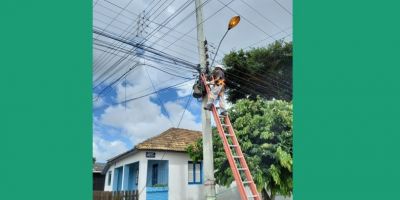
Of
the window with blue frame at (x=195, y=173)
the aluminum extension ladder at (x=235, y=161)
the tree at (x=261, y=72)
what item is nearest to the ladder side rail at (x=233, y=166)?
the aluminum extension ladder at (x=235, y=161)

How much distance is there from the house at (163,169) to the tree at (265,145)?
137 cm

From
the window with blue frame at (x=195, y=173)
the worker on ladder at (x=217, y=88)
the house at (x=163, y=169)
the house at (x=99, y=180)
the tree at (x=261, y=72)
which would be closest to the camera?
the worker on ladder at (x=217, y=88)

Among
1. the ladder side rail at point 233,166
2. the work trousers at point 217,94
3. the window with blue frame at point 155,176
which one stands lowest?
the window with blue frame at point 155,176

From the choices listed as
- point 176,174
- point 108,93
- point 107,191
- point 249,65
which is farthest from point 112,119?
point 176,174

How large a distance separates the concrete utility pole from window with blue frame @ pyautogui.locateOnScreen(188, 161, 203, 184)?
262 cm

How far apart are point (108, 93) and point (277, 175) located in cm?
215

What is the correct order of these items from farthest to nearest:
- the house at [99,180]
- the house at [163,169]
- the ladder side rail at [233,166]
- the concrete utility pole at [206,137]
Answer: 1. the house at [163,169]
2. the house at [99,180]
3. the concrete utility pole at [206,137]
4. the ladder side rail at [233,166]

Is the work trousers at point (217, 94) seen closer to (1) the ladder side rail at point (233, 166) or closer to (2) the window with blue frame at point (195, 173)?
(1) the ladder side rail at point (233, 166)

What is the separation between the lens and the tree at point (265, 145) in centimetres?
371

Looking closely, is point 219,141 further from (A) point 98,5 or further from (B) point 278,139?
(A) point 98,5

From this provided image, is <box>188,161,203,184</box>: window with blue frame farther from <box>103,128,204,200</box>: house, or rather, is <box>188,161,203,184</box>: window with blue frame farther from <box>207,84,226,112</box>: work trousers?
<box>207,84,226,112</box>: work trousers

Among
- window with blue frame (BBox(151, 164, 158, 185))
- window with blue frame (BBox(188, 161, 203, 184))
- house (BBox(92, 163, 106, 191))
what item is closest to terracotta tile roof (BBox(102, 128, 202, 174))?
window with blue frame (BBox(188, 161, 203, 184))

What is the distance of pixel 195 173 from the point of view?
18.4 feet

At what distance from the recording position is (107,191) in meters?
3.90
